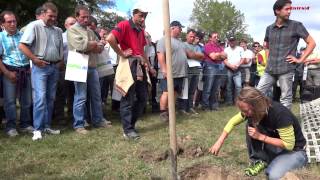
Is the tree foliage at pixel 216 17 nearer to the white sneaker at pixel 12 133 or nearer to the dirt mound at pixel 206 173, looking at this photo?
the white sneaker at pixel 12 133

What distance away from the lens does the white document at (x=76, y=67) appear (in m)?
7.10

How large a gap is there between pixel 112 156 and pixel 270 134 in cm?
198

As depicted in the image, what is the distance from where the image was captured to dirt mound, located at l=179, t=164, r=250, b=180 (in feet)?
Answer: 15.3

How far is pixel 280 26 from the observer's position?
6691mm

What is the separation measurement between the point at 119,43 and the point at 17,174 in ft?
8.32

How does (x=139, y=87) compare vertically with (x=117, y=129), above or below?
above

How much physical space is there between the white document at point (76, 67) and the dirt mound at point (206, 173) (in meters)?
2.75

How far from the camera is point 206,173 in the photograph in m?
4.82

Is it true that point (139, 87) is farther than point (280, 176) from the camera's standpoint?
Yes

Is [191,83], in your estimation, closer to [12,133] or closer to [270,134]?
[12,133]

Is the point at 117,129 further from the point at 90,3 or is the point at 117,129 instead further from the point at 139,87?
the point at 90,3

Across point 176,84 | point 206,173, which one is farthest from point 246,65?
point 206,173

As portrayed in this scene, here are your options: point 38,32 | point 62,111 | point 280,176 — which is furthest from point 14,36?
point 280,176

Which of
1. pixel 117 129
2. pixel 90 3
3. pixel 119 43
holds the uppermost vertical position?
pixel 90 3
